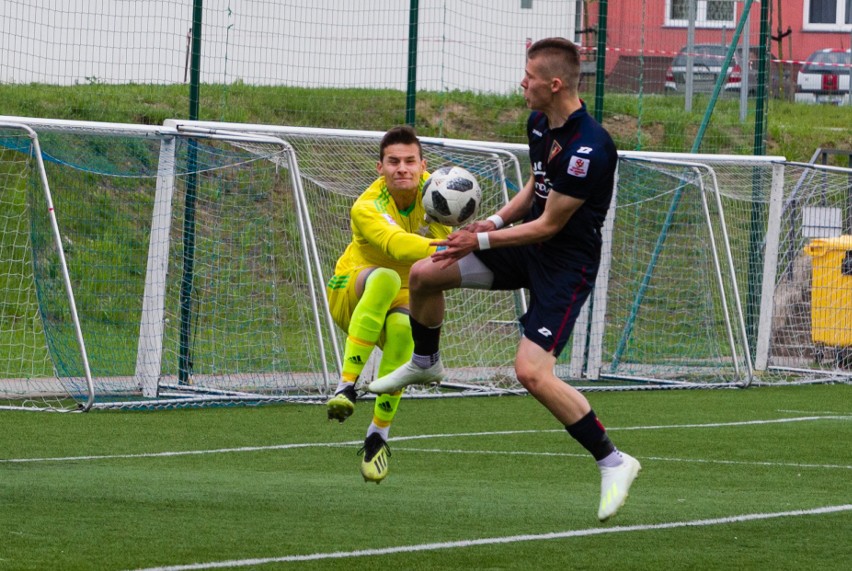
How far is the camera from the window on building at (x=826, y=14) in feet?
A: 99.6

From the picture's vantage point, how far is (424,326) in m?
7.37

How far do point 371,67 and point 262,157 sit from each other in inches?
72.9

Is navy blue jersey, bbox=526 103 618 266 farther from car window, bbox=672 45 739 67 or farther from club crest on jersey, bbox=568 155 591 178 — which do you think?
car window, bbox=672 45 739 67

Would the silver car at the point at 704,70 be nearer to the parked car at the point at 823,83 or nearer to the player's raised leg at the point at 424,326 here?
the parked car at the point at 823,83

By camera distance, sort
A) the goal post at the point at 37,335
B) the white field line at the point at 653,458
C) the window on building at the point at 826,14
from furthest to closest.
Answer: the window on building at the point at 826,14 → the goal post at the point at 37,335 → the white field line at the point at 653,458

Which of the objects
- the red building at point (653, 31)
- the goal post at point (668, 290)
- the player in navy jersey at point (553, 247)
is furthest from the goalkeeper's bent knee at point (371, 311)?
the red building at point (653, 31)

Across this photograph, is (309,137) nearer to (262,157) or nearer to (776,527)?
(262,157)

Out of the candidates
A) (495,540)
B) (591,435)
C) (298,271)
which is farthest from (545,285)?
(298,271)

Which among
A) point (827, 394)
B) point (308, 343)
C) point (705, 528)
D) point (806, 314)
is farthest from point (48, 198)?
point (806, 314)

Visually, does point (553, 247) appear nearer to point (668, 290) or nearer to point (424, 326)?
point (424, 326)

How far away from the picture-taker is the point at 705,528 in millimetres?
6707

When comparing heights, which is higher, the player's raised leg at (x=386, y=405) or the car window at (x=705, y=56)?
the car window at (x=705, y=56)

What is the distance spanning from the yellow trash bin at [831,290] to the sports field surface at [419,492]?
4.00m

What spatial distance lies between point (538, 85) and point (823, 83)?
21429 millimetres
